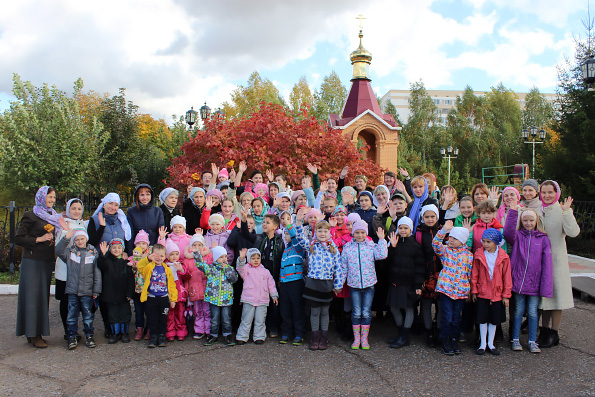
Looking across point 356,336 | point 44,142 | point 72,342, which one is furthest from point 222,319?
point 44,142

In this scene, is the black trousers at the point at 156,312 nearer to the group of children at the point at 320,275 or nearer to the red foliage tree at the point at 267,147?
the group of children at the point at 320,275

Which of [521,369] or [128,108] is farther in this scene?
[128,108]

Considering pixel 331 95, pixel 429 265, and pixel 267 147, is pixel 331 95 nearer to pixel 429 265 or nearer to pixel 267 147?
pixel 267 147

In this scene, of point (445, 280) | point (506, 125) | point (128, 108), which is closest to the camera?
point (445, 280)

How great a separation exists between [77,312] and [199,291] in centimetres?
143

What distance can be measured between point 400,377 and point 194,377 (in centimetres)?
200

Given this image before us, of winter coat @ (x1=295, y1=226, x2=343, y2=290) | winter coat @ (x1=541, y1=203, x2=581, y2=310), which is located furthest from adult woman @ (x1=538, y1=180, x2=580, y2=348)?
winter coat @ (x1=295, y1=226, x2=343, y2=290)

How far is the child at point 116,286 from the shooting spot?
5184 millimetres

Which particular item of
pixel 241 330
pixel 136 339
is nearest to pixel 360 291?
pixel 241 330

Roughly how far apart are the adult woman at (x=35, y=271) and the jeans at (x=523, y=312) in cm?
546

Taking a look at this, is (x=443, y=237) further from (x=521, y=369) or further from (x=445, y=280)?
(x=521, y=369)

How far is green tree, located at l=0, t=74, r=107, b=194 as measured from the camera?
47.9ft

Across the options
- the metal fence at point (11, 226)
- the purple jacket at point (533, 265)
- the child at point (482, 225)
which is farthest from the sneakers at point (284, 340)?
the metal fence at point (11, 226)

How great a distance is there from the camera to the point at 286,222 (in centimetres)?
540
